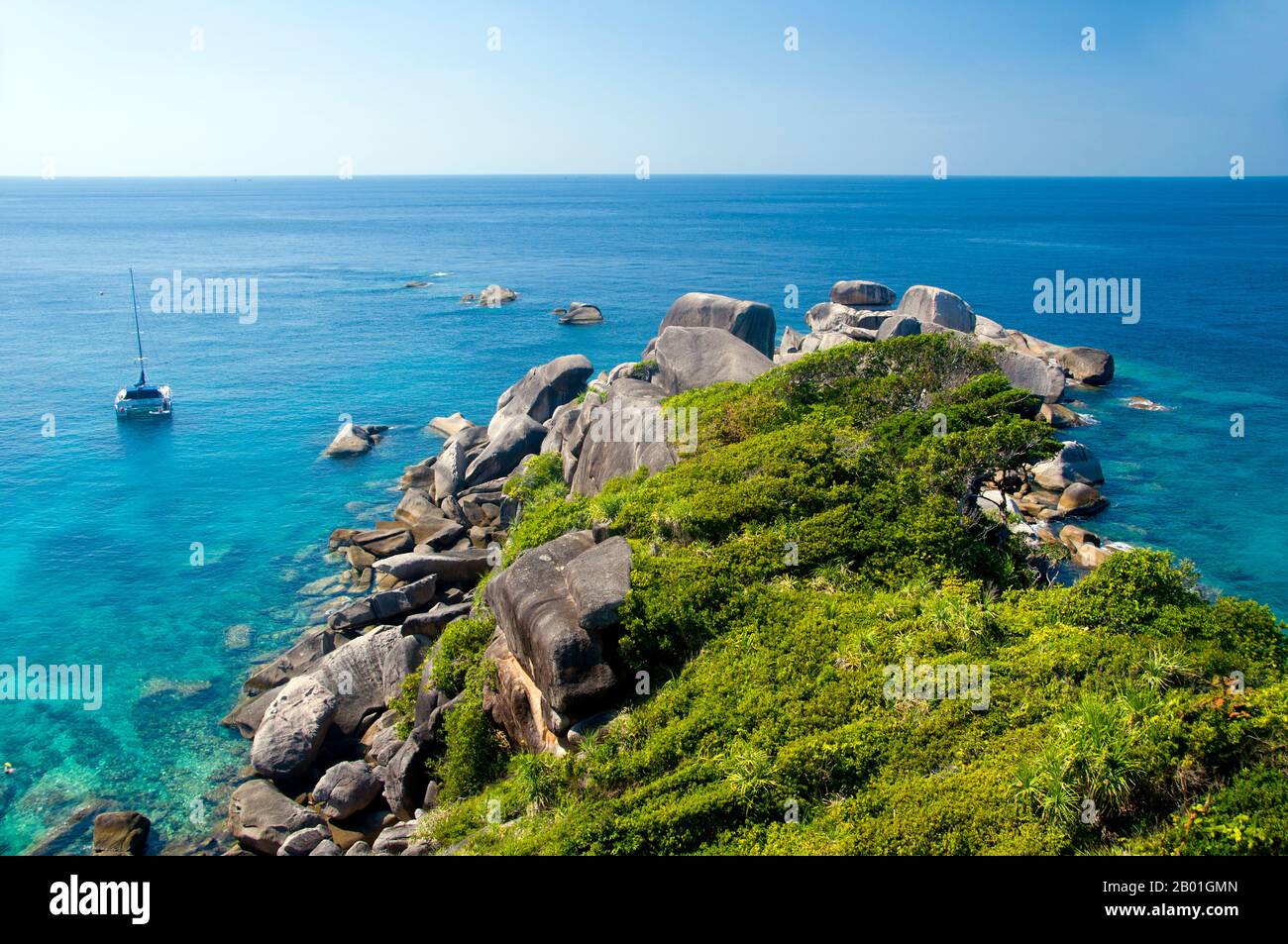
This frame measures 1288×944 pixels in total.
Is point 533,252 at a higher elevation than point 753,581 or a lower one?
higher

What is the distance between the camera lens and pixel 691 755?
14.1 meters

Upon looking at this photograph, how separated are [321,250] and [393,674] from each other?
392ft

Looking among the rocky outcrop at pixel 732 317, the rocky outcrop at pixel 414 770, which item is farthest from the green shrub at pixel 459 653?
the rocky outcrop at pixel 732 317

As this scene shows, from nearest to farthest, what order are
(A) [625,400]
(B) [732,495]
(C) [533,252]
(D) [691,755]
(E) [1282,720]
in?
1. (E) [1282,720]
2. (D) [691,755]
3. (B) [732,495]
4. (A) [625,400]
5. (C) [533,252]

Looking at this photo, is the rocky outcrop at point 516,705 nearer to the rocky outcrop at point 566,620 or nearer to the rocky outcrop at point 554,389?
the rocky outcrop at point 566,620

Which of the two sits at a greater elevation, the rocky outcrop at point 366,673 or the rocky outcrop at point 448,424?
the rocky outcrop at point 448,424

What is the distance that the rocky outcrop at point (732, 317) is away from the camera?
4162cm

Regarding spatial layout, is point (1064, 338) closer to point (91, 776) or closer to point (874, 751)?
point (874, 751)

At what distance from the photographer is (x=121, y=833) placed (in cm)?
2123

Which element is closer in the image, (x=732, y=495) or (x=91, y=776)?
(x=732, y=495)

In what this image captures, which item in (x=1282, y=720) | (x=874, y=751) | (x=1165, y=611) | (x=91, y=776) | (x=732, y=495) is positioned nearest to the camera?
(x=1282, y=720)

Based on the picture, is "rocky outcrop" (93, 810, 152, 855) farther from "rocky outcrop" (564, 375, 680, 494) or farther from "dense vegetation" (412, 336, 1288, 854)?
"rocky outcrop" (564, 375, 680, 494)

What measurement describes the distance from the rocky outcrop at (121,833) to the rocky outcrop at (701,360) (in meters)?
22.3
